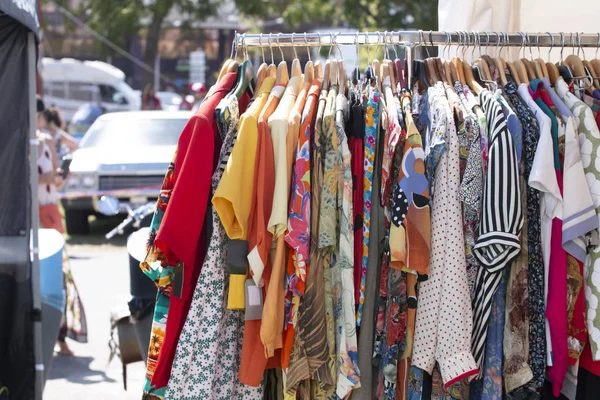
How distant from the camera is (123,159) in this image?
1057cm

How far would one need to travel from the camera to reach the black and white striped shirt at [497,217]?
2725 millimetres

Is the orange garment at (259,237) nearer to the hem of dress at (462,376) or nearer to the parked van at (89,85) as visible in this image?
the hem of dress at (462,376)

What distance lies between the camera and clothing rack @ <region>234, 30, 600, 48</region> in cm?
316

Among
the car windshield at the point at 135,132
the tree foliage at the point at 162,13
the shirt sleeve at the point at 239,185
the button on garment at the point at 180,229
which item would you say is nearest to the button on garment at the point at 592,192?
the shirt sleeve at the point at 239,185

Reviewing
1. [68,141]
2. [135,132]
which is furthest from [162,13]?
[68,141]

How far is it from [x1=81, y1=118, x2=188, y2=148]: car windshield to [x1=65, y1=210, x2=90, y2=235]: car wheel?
1.13m

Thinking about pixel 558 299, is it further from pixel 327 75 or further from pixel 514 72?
pixel 327 75

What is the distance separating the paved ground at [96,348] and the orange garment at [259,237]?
74.5 inches

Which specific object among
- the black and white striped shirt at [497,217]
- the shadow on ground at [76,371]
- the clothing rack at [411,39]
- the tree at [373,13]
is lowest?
the shadow on ground at [76,371]

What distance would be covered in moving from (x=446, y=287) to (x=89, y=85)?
25.1m

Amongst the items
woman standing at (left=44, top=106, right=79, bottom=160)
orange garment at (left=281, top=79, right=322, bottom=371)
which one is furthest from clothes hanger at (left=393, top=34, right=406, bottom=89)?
woman standing at (left=44, top=106, right=79, bottom=160)

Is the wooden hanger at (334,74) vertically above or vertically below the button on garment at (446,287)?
above

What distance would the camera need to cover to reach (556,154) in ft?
9.45

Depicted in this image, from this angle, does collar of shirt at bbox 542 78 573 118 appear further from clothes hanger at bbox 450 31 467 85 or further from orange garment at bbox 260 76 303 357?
orange garment at bbox 260 76 303 357
